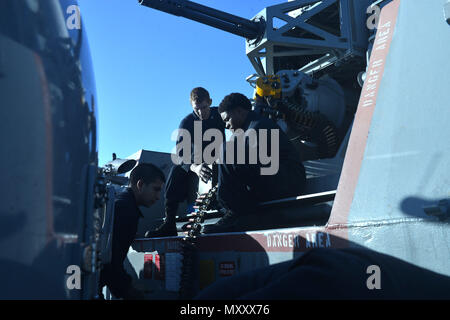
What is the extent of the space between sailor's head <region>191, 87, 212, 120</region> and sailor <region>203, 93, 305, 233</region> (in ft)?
4.02

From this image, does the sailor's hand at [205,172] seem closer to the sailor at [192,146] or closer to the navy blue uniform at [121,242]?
the sailor at [192,146]

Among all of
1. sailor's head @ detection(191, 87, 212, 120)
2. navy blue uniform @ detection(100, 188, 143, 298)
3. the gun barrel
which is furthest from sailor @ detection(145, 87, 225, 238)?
the gun barrel

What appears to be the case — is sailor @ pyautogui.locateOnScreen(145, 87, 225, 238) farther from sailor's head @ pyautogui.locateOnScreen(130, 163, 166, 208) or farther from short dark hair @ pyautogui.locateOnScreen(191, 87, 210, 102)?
sailor's head @ pyautogui.locateOnScreen(130, 163, 166, 208)

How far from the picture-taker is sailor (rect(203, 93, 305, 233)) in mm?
2658

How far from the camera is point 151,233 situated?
345 cm

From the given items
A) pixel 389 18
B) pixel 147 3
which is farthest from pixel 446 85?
pixel 147 3

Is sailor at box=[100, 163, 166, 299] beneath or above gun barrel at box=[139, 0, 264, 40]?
beneath

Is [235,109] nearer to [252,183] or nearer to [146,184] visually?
[252,183]

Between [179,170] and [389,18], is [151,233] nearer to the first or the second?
[179,170]

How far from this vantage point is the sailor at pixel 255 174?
266 centimetres

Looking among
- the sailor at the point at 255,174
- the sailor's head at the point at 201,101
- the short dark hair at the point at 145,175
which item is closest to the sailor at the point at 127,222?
the short dark hair at the point at 145,175

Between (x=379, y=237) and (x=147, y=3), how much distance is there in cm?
472

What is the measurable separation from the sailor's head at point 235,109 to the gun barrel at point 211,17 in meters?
2.46
